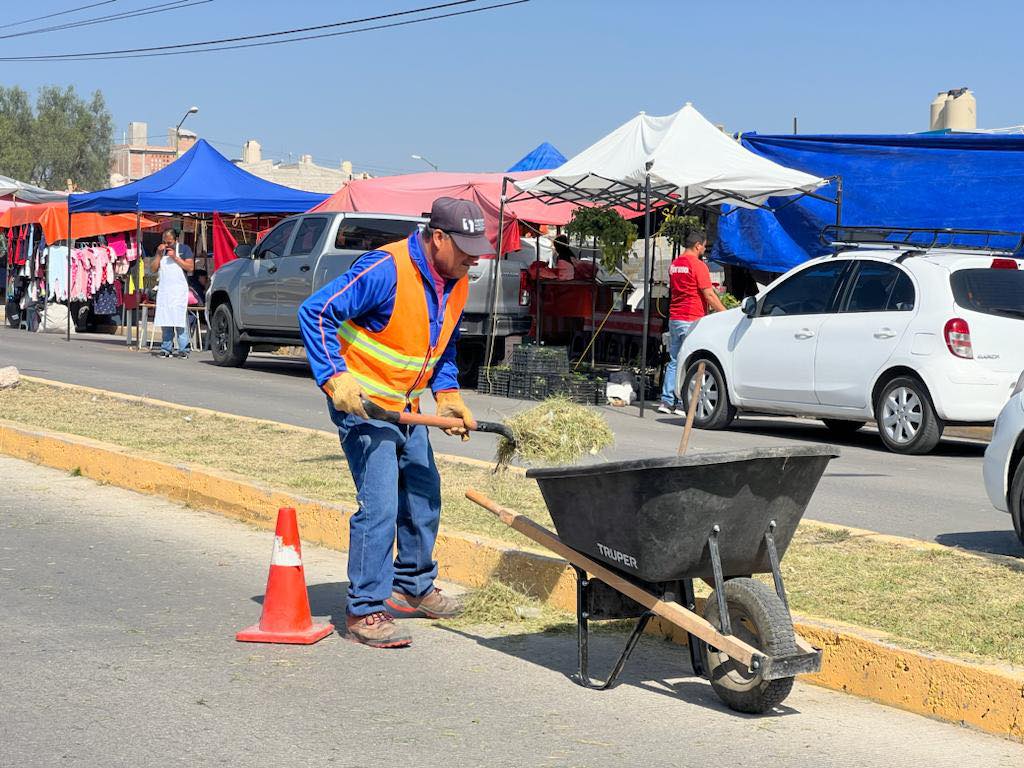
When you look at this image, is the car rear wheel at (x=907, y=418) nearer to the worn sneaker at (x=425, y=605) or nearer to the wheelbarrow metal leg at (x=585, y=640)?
the worn sneaker at (x=425, y=605)

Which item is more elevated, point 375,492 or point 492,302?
point 492,302

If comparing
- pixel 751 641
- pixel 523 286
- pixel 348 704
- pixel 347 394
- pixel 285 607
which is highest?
pixel 523 286

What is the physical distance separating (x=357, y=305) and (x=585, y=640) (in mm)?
1602

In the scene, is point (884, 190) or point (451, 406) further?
point (884, 190)

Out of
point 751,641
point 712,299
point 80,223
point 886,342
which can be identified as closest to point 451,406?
point 751,641

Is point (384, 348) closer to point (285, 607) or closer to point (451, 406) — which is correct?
point (451, 406)

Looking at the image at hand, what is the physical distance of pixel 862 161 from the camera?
18828mm

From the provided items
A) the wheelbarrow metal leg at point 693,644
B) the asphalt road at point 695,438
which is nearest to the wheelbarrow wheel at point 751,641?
the wheelbarrow metal leg at point 693,644

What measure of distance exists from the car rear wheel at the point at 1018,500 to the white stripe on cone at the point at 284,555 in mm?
4121

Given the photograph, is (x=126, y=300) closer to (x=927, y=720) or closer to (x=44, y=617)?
(x=44, y=617)

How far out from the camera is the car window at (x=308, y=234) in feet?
63.4

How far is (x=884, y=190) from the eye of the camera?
1870cm

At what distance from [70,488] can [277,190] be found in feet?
49.2

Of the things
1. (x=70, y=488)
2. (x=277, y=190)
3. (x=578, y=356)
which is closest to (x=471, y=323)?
(x=578, y=356)
